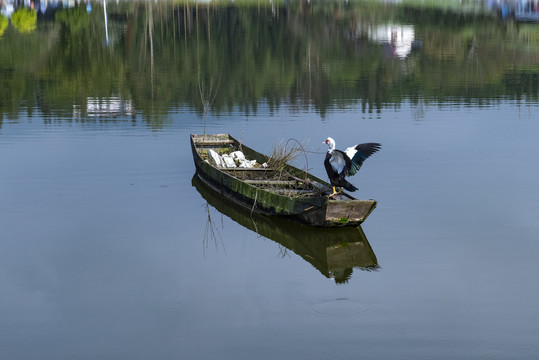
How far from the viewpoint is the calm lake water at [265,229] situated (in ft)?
56.0

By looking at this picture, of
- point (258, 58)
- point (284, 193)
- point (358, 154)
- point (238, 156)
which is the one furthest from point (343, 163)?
point (258, 58)

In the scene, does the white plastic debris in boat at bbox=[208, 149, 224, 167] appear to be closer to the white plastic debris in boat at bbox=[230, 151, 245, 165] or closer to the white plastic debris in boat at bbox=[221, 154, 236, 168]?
the white plastic debris in boat at bbox=[221, 154, 236, 168]

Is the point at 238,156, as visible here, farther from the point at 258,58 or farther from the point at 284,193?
the point at 258,58

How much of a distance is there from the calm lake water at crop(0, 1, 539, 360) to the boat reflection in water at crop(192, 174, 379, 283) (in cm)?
7

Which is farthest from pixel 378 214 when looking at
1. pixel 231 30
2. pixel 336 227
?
pixel 231 30

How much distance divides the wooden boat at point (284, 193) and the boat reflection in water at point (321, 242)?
33 cm

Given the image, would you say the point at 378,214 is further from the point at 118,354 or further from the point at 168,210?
the point at 118,354

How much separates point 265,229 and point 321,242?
6.67ft

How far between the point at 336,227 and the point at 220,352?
834cm

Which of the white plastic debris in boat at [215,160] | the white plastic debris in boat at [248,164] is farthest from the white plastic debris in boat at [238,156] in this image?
the white plastic debris in boat at [215,160]

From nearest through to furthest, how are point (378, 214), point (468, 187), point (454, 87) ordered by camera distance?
1. point (378, 214)
2. point (468, 187)
3. point (454, 87)

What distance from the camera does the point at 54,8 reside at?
134 m

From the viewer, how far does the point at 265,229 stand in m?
24.7

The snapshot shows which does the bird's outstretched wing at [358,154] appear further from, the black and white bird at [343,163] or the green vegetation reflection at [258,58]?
A: the green vegetation reflection at [258,58]
